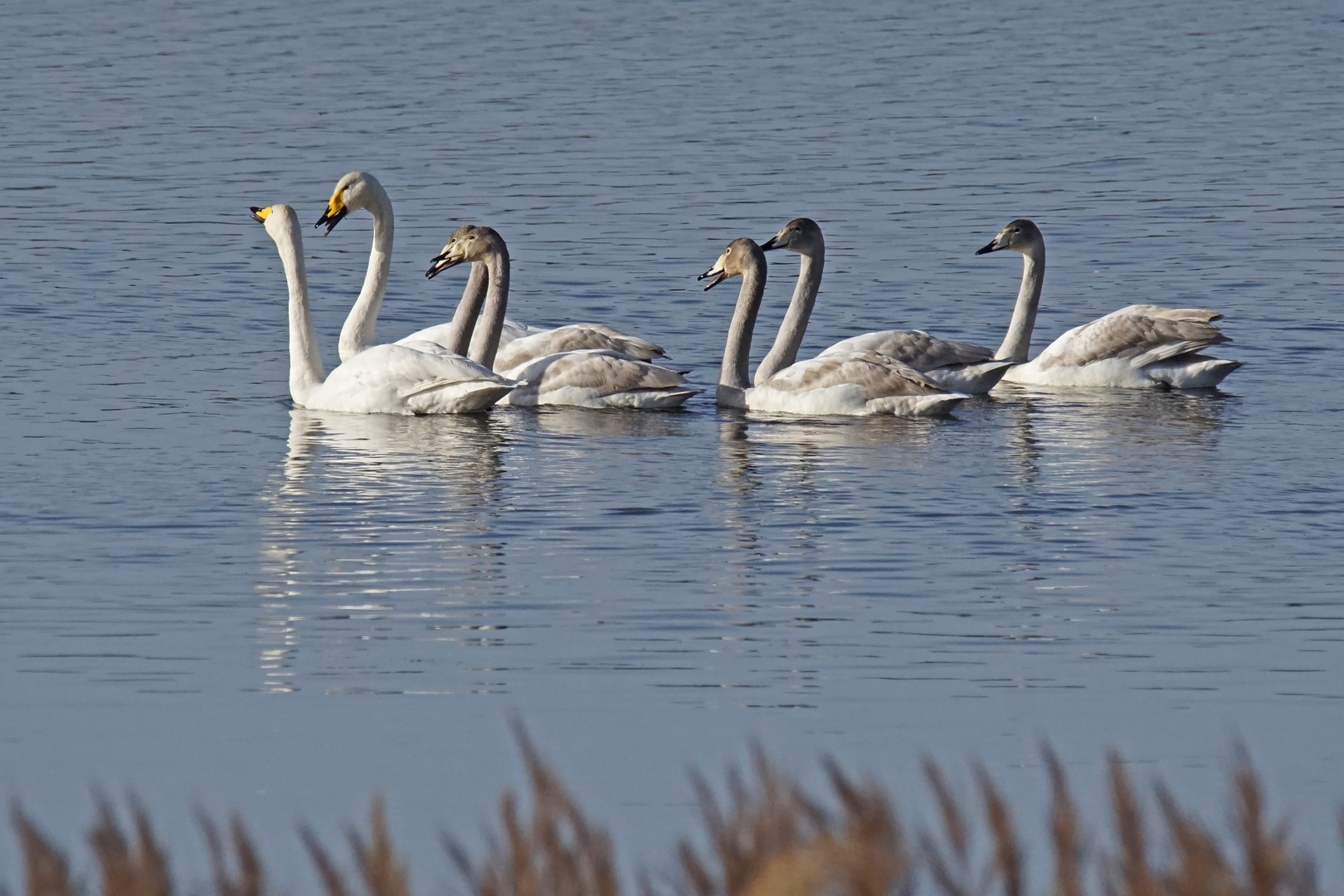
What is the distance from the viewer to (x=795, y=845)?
13.0 feet

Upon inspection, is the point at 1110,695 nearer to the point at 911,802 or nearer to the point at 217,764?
the point at 911,802

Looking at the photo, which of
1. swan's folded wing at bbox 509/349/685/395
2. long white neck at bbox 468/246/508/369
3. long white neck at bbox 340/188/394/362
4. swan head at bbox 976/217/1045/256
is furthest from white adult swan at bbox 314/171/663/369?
swan head at bbox 976/217/1045/256

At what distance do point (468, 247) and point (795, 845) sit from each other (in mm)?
12705

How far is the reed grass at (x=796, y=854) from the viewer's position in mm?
3998

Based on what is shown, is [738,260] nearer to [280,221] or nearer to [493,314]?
[493,314]

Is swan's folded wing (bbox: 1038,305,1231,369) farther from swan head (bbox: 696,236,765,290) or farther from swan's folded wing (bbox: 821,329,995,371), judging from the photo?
swan head (bbox: 696,236,765,290)

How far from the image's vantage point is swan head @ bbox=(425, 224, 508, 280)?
16297 mm

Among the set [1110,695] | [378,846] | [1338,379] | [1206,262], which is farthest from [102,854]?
[1206,262]

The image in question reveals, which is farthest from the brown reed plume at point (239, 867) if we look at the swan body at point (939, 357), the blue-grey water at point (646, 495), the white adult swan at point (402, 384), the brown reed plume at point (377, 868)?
the swan body at point (939, 357)

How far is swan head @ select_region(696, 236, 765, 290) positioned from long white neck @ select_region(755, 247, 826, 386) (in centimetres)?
32

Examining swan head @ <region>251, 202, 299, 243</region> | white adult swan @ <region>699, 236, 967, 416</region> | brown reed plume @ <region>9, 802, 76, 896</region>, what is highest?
swan head @ <region>251, 202, 299, 243</region>

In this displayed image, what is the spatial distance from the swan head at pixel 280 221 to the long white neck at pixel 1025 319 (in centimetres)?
494

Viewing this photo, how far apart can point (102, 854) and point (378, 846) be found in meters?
0.46

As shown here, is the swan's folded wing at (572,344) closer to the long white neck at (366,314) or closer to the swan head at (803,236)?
the long white neck at (366,314)
